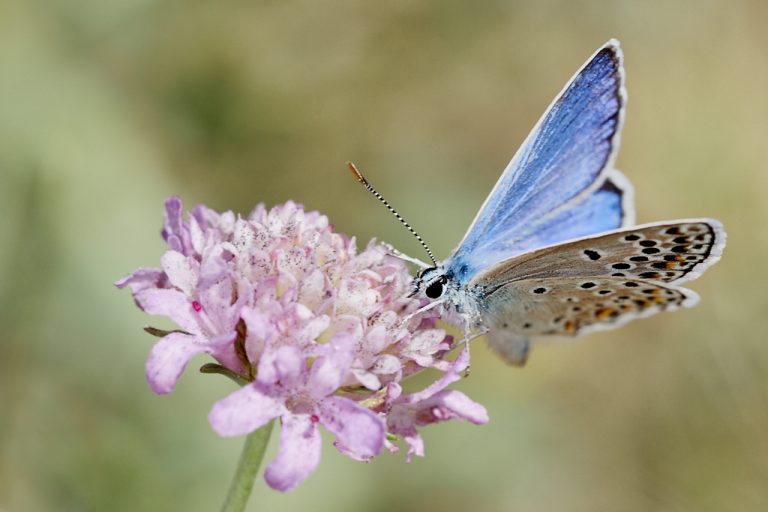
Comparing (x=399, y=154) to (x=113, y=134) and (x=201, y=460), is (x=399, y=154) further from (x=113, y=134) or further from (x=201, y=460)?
(x=201, y=460)

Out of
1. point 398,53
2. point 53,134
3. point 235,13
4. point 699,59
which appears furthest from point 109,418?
point 699,59

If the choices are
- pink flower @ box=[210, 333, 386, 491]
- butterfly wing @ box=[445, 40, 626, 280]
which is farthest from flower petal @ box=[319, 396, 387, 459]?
butterfly wing @ box=[445, 40, 626, 280]

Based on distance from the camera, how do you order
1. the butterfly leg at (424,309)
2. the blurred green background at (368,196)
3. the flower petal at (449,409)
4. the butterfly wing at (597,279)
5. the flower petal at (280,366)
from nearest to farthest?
the flower petal at (280,366) < the flower petal at (449,409) < the butterfly leg at (424,309) < the butterfly wing at (597,279) < the blurred green background at (368,196)

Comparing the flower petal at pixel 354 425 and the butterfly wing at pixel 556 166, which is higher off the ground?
the butterfly wing at pixel 556 166

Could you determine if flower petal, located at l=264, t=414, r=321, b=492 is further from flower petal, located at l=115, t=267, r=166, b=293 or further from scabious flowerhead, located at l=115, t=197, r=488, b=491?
flower petal, located at l=115, t=267, r=166, b=293

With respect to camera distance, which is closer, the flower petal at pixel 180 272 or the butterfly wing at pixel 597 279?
the flower petal at pixel 180 272

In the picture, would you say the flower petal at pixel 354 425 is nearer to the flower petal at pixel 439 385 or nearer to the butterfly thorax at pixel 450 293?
the flower petal at pixel 439 385

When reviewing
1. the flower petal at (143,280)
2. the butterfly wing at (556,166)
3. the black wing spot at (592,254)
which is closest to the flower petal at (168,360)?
the flower petal at (143,280)
